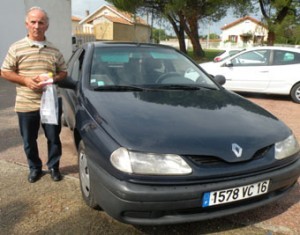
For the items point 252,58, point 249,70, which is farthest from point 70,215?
point 252,58

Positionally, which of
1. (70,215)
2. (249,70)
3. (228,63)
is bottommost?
(70,215)

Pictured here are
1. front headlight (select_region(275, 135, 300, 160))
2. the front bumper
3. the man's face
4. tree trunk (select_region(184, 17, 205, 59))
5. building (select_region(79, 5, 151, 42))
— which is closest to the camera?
the front bumper

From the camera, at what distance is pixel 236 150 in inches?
94.4

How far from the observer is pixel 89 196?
288 cm

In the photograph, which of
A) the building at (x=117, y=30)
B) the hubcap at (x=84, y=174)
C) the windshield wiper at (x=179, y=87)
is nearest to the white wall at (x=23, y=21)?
the windshield wiper at (x=179, y=87)

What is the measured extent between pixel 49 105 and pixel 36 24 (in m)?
0.75

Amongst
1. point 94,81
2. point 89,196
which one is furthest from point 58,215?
point 94,81

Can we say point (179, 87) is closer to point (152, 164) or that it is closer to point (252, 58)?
point (152, 164)

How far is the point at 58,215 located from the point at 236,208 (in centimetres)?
150

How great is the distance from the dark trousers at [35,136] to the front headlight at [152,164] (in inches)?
56.3

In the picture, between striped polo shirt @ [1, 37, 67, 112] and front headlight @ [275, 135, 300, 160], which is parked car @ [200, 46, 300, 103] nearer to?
front headlight @ [275, 135, 300, 160]

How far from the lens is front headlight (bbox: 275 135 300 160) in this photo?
2.61 m

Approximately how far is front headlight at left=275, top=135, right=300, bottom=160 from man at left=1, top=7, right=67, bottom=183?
6.98ft

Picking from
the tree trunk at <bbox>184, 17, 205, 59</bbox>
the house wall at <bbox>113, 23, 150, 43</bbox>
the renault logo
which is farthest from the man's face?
the house wall at <bbox>113, 23, 150, 43</bbox>
